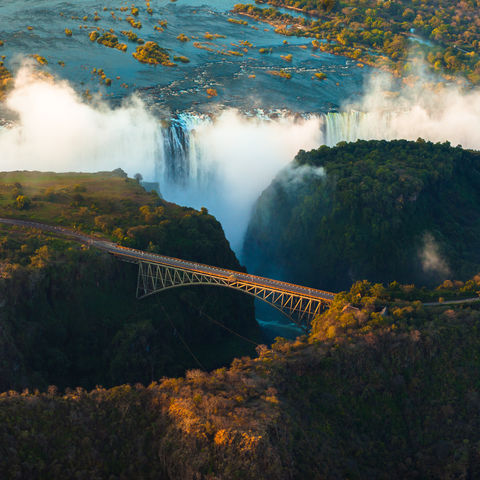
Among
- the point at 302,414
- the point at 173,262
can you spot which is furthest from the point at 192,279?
the point at 302,414

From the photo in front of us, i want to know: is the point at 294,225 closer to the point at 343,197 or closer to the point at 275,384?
the point at 343,197

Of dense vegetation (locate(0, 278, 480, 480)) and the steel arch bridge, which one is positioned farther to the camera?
the steel arch bridge

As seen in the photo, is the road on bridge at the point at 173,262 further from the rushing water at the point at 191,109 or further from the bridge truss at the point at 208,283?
the rushing water at the point at 191,109

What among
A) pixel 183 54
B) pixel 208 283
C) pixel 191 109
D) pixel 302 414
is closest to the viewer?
pixel 302 414

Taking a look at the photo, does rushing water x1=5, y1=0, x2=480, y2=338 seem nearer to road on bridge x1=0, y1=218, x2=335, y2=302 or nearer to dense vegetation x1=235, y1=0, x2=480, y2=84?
dense vegetation x1=235, y1=0, x2=480, y2=84

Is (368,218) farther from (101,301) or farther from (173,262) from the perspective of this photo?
(101,301)

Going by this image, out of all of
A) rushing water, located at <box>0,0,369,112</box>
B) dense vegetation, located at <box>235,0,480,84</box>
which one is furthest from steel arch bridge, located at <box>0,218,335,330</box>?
dense vegetation, located at <box>235,0,480,84</box>
